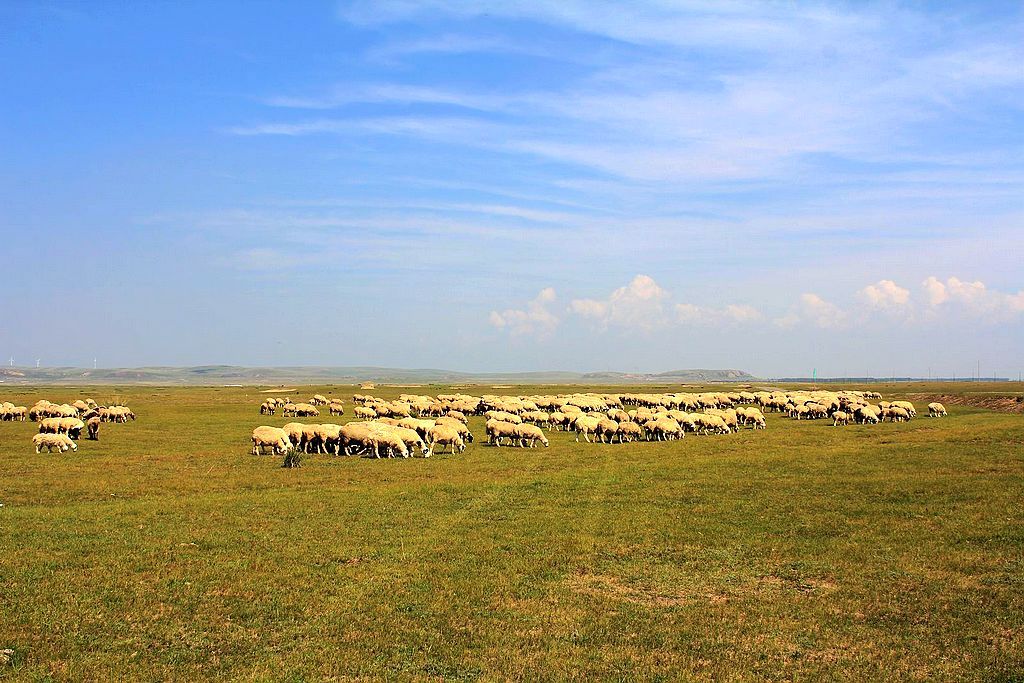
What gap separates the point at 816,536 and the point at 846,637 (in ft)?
22.4

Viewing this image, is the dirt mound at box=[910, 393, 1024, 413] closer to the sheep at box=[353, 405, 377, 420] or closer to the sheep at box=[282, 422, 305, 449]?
the sheep at box=[353, 405, 377, 420]

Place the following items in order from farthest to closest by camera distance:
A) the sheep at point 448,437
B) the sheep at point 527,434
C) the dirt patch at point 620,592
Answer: the sheep at point 527,434, the sheep at point 448,437, the dirt patch at point 620,592

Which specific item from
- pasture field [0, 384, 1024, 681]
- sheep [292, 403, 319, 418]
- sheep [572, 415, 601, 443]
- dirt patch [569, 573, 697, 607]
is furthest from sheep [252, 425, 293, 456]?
sheep [292, 403, 319, 418]

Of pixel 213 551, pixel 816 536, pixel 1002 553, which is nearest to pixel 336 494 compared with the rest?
pixel 213 551

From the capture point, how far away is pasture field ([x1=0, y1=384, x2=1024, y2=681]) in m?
10.5

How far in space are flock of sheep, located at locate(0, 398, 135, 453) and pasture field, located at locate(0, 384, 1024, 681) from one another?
878 cm

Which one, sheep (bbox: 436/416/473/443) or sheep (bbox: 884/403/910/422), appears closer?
sheep (bbox: 436/416/473/443)

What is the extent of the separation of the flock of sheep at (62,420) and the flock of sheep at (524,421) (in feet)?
33.1

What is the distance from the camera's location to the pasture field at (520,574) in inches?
413

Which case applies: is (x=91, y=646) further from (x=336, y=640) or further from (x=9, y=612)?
(x=336, y=640)

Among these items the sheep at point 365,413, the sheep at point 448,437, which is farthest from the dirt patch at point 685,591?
the sheep at point 365,413

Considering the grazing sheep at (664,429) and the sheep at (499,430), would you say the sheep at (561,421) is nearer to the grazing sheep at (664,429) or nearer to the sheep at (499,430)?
the grazing sheep at (664,429)

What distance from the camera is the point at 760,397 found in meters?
77.4

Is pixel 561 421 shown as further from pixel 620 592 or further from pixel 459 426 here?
pixel 620 592
